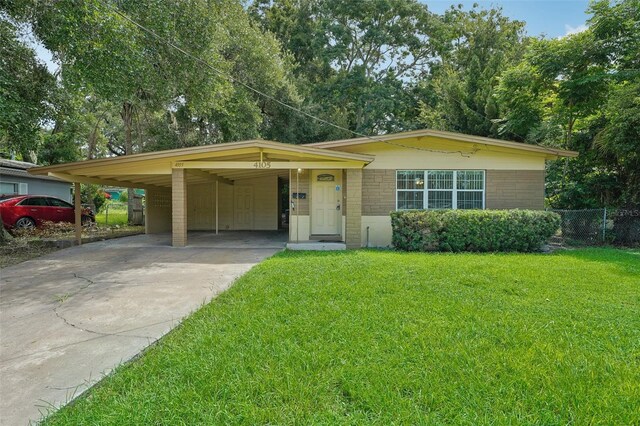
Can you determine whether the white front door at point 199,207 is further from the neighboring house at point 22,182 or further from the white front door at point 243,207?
the neighboring house at point 22,182

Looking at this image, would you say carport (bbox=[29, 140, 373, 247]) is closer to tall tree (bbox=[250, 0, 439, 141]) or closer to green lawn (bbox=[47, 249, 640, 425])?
green lawn (bbox=[47, 249, 640, 425])

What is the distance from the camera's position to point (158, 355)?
325 cm

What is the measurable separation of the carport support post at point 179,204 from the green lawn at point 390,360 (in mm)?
5425

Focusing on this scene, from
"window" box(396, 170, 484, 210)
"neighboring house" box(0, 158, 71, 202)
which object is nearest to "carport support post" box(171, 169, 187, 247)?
"window" box(396, 170, 484, 210)

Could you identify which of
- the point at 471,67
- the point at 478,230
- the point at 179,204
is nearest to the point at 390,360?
the point at 478,230

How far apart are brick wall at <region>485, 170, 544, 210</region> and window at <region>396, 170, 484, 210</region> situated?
32 cm

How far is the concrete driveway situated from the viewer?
2.89 m

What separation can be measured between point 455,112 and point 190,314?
59.8 feet

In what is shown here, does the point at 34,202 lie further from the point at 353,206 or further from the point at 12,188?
the point at 353,206

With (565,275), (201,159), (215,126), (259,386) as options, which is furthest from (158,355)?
(215,126)

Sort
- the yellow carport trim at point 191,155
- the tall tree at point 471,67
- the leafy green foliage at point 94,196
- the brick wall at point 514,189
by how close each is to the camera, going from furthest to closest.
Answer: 1. the leafy green foliage at point 94,196
2. the tall tree at point 471,67
3. the brick wall at point 514,189
4. the yellow carport trim at point 191,155

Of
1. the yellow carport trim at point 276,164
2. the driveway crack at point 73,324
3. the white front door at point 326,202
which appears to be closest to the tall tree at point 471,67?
the white front door at point 326,202

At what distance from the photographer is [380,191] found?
10539 millimetres

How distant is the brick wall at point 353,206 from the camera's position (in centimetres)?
965
